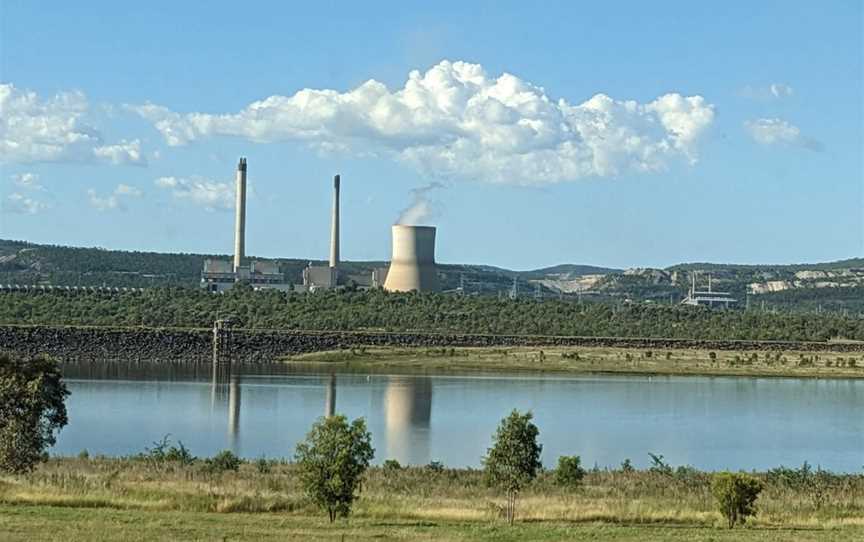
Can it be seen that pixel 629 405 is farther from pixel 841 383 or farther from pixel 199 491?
pixel 199 491

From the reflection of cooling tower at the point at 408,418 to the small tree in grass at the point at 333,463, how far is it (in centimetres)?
1307

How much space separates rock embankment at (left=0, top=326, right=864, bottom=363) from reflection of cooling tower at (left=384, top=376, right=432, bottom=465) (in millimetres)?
20178

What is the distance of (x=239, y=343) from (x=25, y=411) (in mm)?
62571

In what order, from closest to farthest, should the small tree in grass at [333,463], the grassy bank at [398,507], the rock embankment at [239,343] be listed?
the grassy bank at [398,507], the small tree in grass at [333,463], the rock embankment at [239,343]

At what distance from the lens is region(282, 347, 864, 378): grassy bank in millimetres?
71188

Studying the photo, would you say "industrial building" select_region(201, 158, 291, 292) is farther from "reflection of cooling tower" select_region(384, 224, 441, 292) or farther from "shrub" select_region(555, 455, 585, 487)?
"shrub" select_region(555, 455, 585, 487)

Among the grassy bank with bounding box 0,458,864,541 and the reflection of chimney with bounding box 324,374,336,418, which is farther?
the reflection of chimney with bounding box 324,374,336,418

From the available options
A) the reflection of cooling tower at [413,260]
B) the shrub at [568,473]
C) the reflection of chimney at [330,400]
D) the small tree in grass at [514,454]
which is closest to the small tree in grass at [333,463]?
the small tree in grass at [514,454]

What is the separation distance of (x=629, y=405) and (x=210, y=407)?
592 inches

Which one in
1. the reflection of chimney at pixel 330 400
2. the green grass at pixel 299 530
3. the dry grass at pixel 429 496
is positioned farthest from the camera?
the reflection of chimney at pixel 330 400

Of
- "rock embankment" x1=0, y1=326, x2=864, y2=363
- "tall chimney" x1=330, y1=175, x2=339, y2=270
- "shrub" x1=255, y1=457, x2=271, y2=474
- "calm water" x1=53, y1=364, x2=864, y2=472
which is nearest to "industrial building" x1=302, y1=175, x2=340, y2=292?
"tall chimney" x1=330, y1=175, x2=339, y2=270

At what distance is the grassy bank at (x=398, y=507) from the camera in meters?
15.7

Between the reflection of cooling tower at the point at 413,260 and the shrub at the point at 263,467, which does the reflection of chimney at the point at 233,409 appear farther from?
the reflection of cooling tower at the point at 413,260

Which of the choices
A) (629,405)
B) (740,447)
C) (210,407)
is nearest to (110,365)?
(210,407)
